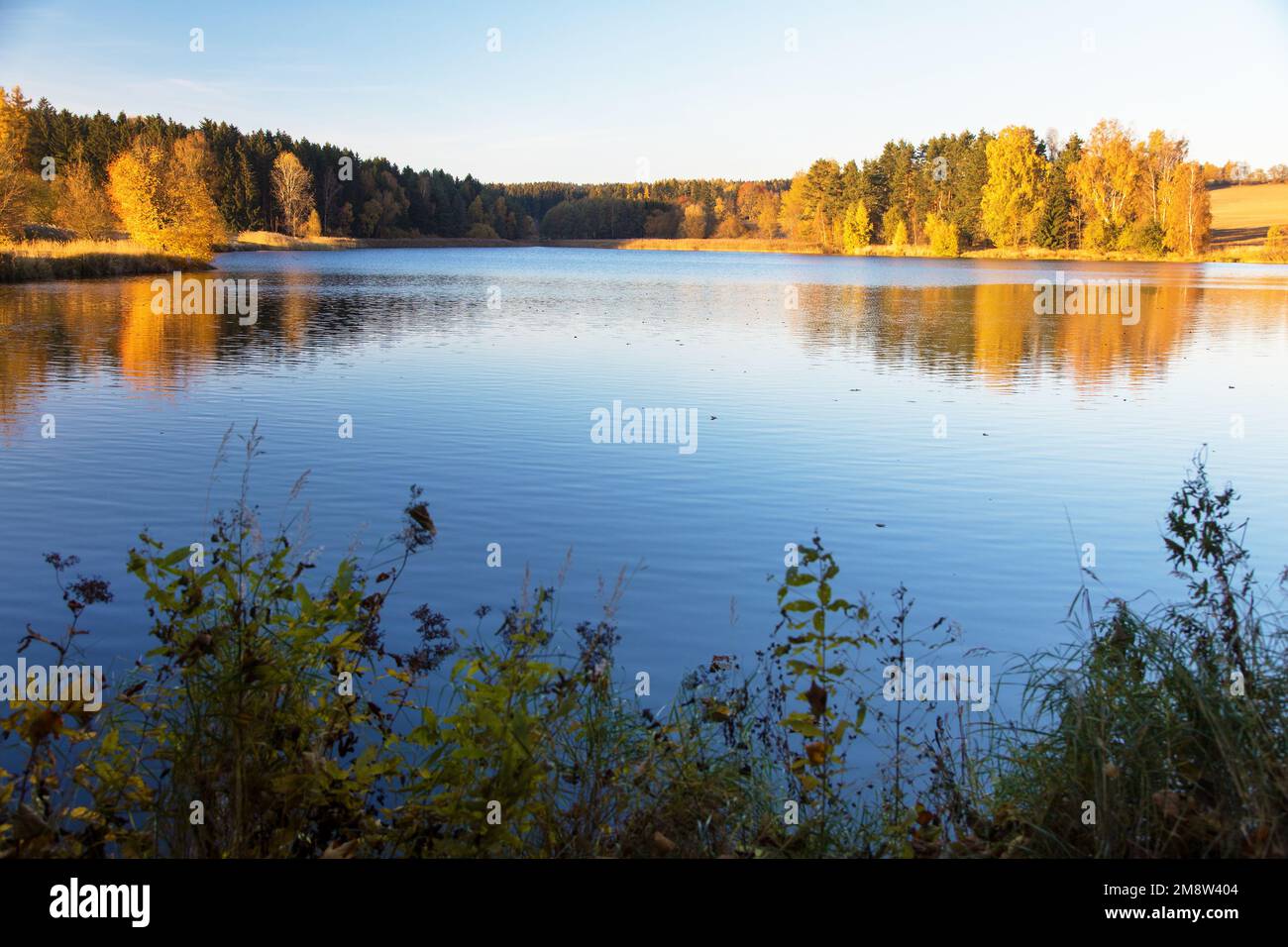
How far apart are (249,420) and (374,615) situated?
510 inches

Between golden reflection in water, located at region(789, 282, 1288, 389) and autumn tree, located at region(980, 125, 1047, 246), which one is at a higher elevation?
autumn tree, located at region(980, 125, 1047, 246)

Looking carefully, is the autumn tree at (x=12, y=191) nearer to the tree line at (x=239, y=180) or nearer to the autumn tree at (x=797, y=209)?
the tree line at (x=239, y=180)

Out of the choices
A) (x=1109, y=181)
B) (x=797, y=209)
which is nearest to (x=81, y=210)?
(x=1109, y=181)

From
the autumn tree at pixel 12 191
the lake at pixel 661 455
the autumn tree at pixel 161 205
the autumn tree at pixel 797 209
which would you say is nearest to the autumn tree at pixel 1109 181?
the autumn tree at pixel 797 209

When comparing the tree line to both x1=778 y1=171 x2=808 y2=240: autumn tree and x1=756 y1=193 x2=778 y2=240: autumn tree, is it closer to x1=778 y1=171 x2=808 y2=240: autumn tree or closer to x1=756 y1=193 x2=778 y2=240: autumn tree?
x1=756 y1=193 x2=778 y2=240: autumn tree

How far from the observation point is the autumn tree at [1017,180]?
98.7 metres

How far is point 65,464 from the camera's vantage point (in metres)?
12.9

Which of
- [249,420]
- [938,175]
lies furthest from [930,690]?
[938,175]

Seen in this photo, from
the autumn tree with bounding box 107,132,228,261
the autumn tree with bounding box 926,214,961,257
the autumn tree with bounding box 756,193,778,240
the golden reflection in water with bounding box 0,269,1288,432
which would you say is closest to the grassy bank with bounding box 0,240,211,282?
the autumn tree with bounding box 107,132,228,261

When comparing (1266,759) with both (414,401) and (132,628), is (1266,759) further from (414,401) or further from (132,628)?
(414,401)

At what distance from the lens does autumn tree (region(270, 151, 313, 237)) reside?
10881cm

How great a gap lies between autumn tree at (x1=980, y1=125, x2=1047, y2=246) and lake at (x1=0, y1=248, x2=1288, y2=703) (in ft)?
236

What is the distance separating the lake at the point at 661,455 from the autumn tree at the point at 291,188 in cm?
8125
